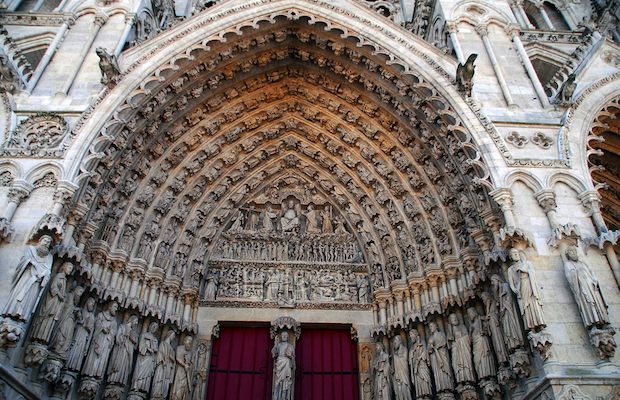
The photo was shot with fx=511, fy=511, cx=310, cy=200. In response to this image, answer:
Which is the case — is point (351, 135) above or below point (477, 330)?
above

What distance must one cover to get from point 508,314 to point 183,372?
473cm

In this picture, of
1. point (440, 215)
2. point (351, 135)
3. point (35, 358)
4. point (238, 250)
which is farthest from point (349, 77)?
point (35, 358)

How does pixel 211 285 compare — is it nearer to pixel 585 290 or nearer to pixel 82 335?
pixel 82 335

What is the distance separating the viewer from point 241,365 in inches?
332

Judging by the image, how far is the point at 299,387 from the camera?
27.0ft

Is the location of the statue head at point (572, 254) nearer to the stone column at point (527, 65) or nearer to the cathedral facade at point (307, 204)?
the cathedral facade at point (307, 204)

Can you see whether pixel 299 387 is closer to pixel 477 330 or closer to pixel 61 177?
pixel 477 330

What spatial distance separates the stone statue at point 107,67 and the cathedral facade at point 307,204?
3 cm

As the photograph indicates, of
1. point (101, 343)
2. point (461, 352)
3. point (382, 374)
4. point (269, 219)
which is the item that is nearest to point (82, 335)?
point (101, 343)

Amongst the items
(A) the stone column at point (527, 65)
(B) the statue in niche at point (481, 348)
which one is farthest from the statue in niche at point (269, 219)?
(A) the stone column at point (527, 65)

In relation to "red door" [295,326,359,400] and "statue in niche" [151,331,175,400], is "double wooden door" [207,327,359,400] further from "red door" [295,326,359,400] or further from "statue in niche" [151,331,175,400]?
"statue in niche" [151,331,175,400]

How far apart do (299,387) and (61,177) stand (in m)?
4.79

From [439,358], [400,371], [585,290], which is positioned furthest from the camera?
[400,371]

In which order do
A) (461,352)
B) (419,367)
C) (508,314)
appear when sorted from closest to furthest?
(508,314), (461,352), (419,367)
